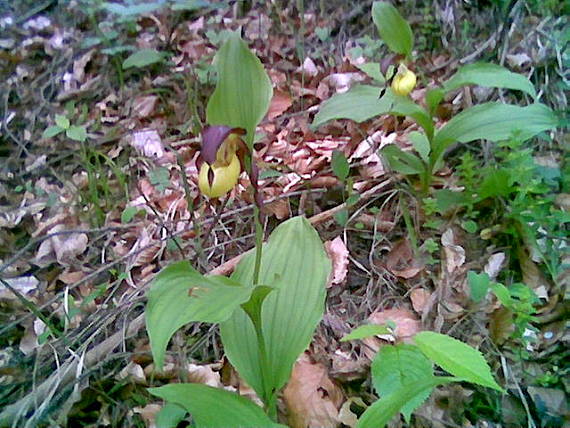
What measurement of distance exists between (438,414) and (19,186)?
174cm

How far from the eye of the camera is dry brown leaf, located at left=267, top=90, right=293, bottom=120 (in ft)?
7.42

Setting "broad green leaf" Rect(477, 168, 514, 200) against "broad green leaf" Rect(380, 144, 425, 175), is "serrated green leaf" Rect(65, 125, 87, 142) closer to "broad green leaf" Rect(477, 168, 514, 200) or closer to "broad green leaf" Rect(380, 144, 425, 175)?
"broad green leaf" Rect(380, 144, 425, 175)

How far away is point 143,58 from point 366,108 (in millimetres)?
1349

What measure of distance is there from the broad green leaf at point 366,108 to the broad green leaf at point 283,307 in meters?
0.58

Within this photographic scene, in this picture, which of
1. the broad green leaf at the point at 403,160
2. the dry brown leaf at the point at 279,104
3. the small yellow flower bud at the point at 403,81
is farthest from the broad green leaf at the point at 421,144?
the dry brown leaf at the point at 279,104

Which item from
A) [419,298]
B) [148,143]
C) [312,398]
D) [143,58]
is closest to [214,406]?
[312,398]

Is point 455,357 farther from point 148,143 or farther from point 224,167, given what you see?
point 148,143

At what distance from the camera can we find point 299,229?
1201 mm

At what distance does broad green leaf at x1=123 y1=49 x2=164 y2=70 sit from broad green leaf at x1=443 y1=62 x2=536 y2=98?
1.47 m

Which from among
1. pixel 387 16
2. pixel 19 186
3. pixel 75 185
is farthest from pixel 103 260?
pixel 387 16

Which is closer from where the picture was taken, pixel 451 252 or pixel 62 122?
pixel 451 252

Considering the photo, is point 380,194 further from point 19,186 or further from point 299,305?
point 19,186

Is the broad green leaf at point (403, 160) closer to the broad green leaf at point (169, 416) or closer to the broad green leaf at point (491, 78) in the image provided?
the broad green leaf at point (491, 78)

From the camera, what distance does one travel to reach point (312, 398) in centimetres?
123
